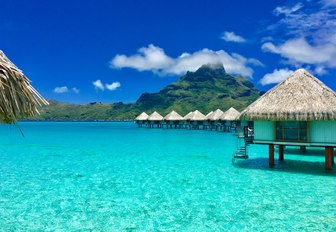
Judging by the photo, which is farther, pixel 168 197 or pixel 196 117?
pixel 196 117

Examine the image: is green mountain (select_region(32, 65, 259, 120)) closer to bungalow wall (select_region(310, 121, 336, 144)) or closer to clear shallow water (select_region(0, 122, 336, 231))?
bungalow wall (select_region(310, 121, 336, 144))

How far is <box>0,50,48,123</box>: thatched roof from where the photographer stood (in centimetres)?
458

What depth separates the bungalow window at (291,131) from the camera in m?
13.6

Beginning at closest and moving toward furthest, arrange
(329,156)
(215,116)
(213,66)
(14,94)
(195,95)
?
(14,94)
(329,156)
(215,116)
(195,95)
(213,66)

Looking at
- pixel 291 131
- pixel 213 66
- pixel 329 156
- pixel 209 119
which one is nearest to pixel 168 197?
pixel 291 131

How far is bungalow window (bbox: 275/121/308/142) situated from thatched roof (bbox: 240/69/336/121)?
902 mm

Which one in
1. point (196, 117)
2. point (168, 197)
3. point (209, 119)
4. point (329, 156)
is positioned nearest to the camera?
point (168, 197)

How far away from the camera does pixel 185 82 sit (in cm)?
17900

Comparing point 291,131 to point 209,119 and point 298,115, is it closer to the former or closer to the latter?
point 298,115

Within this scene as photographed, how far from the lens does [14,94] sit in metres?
4.70

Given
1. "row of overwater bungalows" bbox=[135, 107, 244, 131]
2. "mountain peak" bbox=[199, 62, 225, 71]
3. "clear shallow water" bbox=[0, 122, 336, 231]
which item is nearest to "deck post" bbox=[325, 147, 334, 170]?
"clear shallow water" bbox=[0, 122, 336, 231]

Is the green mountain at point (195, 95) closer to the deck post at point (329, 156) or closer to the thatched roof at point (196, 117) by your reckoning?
the thatched roof at point (196, 117)

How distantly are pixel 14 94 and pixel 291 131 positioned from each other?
12.4m

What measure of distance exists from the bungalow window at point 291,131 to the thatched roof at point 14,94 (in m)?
11.7
